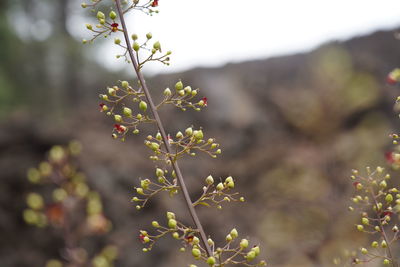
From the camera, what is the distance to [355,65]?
484 inches

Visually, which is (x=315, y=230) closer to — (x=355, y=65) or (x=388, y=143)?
(x=388, y=143)

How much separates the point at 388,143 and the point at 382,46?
339 cm

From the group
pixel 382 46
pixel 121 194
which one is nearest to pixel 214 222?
pixel 121 194

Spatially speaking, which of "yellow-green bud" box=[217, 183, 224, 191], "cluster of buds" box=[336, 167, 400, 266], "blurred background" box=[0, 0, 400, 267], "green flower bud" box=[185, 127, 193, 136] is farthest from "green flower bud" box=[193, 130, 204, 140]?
"blurred background" box=[0, 0, 400, 267]

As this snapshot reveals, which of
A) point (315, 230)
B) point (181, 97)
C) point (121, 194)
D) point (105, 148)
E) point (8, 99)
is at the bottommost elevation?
point (315, 230)

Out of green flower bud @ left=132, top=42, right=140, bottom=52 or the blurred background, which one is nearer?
green flower bud @ left=132, top=42, right=140, bottom=52

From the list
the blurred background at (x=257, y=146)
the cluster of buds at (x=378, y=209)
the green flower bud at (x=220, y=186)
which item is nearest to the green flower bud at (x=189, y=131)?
the green flower bud at (x=220, y=186)

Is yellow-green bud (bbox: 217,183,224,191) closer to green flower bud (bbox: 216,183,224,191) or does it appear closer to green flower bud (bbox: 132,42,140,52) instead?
green flower bud (bbox: 216,183,224,191)

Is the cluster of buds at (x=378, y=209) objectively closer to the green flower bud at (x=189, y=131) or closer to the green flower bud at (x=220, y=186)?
the green flower bud at (x=220, y=186)

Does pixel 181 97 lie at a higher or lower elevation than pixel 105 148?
higher

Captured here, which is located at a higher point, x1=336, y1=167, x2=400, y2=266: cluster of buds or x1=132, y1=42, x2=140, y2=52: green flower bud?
x1=132, y1=42, x2=140, y2=52: green flower bud

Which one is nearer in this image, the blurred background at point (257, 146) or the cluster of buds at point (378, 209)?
the cluster of buds at point (378, 209)

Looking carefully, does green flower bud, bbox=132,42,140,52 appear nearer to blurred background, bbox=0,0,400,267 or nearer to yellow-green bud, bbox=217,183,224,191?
yellow-green bud, bbox=217,183,224,191

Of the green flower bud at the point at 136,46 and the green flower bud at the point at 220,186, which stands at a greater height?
the green flower bud at the point at 136,46
